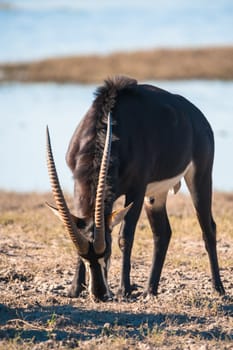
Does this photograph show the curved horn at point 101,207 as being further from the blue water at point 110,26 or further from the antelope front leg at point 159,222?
the blue water at point 110,26

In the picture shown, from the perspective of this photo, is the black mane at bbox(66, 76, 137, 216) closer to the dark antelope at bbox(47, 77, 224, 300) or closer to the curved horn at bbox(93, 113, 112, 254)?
the dark antelope at bbox(47, 77, 224, 300)

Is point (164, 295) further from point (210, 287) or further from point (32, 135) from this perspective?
point (32, 135)

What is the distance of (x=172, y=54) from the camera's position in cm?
3816

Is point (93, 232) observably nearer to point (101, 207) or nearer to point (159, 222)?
point (101, 207)

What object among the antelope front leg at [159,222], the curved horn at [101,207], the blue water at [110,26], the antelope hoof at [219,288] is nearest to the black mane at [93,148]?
the curved horn at [101,207]

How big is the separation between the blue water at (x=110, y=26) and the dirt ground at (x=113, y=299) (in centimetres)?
2810

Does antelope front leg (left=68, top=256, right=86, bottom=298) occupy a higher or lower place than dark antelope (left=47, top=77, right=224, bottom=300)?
lower

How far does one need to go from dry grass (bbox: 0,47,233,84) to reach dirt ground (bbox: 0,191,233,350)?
21812mm

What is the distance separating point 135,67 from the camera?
3675 centimetres

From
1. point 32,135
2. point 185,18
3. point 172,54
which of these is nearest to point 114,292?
point 32,135

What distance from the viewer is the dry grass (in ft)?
119

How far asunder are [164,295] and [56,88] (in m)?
24.8

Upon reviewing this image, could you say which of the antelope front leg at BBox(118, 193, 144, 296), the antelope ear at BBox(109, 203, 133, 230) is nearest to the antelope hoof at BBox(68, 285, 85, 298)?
the antelope front leg at BBox(118, 193, 144, 296)

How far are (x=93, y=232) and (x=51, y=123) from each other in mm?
16076
